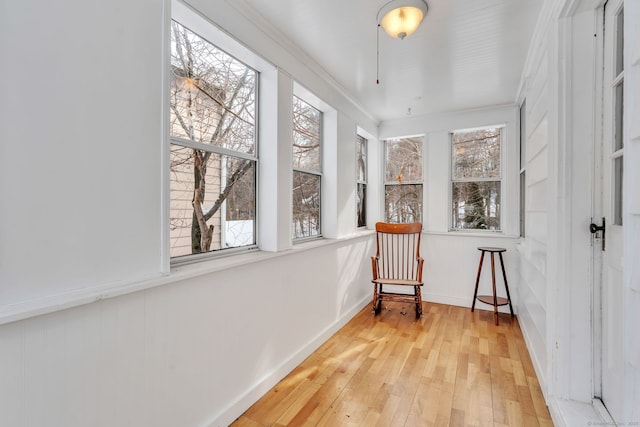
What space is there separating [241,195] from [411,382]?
179 centimetres

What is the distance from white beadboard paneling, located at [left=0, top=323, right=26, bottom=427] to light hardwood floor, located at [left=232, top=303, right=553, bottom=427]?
3.58 ft

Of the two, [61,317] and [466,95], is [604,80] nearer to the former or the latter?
[466,95]

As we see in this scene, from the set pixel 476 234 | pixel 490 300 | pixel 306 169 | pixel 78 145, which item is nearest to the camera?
pixel 78 145

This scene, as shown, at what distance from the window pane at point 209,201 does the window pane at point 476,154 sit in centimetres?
290

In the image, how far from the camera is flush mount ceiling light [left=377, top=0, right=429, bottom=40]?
1766 mm

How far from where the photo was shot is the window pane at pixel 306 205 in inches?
108

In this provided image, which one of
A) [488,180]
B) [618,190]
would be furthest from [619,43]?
[488,180]

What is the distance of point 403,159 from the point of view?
4.26 meters

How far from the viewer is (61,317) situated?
3.49ft

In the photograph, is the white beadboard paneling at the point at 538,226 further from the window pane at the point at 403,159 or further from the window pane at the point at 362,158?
the window pane at the point at 362,158

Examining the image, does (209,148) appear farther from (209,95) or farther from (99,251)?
(99,251)

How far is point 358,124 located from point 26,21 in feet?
9.98

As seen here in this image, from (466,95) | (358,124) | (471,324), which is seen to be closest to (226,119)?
(358,124)

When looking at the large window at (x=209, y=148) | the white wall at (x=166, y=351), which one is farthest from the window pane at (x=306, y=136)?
the white wall at (x=166, y=351)
